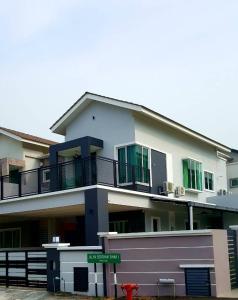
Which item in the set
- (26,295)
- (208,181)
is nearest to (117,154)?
(26,295)

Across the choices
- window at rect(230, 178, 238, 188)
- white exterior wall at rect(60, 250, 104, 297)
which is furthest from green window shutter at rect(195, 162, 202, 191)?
white exterior wall at rect(60, 250, 104, 297)

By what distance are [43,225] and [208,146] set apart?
1002cm

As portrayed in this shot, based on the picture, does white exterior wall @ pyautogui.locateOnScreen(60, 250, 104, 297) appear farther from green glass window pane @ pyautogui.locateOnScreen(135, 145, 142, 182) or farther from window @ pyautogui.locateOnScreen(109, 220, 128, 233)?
window @ pyautogui.locateOnScreen(109, 220, 128, 233)

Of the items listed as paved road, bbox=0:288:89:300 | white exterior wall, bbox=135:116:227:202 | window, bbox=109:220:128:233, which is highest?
white exterior wall, bbox=135:116:227:202

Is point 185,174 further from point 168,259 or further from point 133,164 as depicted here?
point 168,259

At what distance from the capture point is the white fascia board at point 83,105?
19.9 meters

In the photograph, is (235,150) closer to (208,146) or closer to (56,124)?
(208,146)

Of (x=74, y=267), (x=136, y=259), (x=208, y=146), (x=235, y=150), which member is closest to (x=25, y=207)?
(x=74, y=267)

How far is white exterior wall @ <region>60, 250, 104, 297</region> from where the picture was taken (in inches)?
575

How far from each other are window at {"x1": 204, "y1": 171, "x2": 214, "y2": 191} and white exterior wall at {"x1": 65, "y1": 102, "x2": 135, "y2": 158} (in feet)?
24.4

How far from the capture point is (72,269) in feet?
50.0

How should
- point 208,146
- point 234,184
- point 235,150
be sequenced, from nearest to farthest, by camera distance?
point 208,146
point 234,184
point 235,150

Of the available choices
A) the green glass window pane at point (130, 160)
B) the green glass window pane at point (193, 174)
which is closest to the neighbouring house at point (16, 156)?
the green glass window pane at point (130, 160)

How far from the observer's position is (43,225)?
2395 cm
